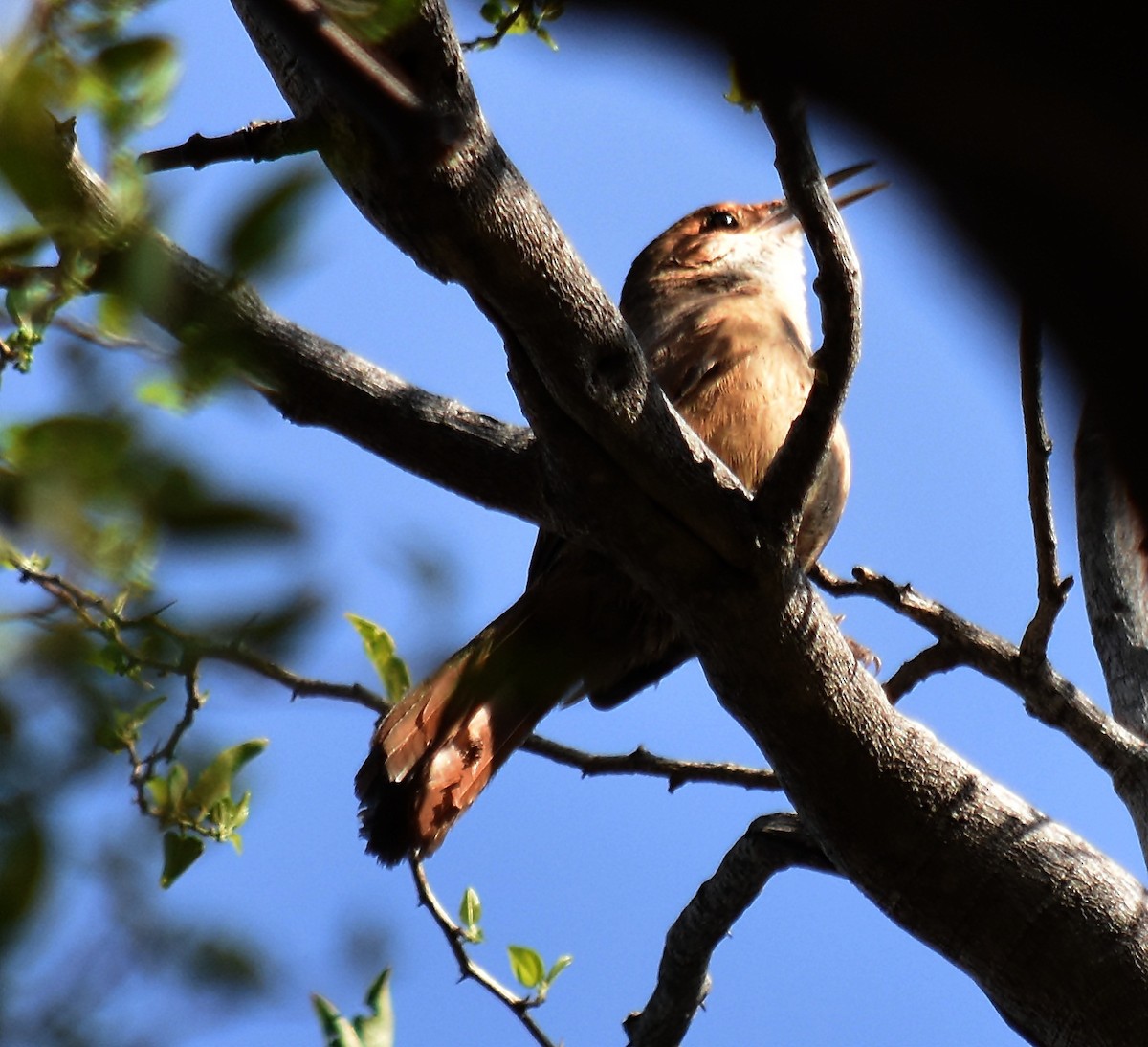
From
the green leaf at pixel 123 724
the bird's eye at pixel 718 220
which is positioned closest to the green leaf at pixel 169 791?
the green leaf at pixel 123 724

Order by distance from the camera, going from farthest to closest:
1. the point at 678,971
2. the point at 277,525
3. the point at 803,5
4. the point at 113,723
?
the point at 678,971 < the point at 113,723 < the point at 277,525 < the point at 803,5

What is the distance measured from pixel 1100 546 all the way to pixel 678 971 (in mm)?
1796

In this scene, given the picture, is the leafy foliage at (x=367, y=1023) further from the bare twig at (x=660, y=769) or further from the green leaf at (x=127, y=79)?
the bare twig at (x=660, y=769)

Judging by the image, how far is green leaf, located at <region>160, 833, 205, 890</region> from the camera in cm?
185

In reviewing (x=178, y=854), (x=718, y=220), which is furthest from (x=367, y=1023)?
(x=718, y=220)

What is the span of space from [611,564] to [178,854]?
71.4 inches

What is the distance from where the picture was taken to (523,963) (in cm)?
354

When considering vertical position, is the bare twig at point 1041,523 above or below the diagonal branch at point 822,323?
below

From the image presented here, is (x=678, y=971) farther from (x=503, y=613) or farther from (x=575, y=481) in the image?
(x=575, y=481)

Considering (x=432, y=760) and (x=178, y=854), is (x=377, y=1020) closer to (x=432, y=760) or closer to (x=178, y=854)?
(x=178, y=854)

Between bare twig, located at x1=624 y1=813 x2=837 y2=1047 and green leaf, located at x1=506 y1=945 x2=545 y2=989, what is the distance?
277mm

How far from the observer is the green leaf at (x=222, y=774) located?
1.83 meters

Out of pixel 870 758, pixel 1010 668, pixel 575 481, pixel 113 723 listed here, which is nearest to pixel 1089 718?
pixel 1010 668

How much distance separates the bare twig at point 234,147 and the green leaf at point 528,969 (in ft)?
8.41
